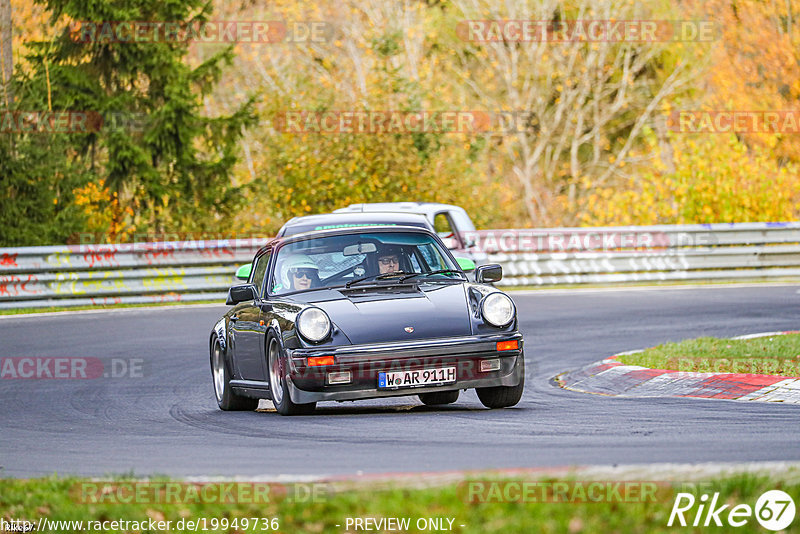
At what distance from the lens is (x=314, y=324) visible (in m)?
9.60

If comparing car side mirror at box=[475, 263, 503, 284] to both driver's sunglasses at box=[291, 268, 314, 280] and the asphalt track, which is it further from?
driver's sunglasses at box=[291, 268, 314, 280]

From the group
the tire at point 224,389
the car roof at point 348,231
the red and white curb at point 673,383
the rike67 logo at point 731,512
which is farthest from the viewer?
the tire at point 224,389

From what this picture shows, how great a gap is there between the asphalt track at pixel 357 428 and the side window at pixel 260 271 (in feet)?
3.73

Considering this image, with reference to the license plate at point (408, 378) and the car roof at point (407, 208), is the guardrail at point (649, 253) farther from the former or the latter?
the license plate at point (408, 378)

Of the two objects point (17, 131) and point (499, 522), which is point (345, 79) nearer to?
point (17, 131)

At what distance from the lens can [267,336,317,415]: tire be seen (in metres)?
9.86

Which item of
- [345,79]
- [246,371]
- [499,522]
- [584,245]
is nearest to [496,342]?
[246,371]

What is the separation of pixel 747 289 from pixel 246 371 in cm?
1391

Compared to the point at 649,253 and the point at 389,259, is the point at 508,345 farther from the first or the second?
the point at 649,253

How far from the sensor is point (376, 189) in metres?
29.6

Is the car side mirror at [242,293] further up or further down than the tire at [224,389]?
further up

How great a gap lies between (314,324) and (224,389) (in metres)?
2.09
